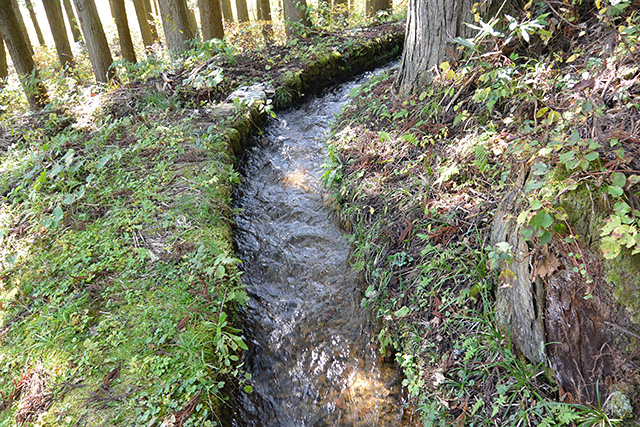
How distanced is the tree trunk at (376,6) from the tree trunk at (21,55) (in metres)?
8.81

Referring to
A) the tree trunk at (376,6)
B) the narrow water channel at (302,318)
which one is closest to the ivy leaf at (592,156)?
the narrow water channel at (302,318)

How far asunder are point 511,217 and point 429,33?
321 centimetres

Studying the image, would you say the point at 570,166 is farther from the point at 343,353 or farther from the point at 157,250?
the point at 157,250

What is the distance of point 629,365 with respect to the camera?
188 centimetres

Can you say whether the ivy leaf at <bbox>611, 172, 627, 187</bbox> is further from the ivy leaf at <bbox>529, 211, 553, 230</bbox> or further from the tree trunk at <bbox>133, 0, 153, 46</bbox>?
the tree trunk at <bbox>133, 0, 153, 46</bbox>

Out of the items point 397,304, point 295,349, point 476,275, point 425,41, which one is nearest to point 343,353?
point 295,349

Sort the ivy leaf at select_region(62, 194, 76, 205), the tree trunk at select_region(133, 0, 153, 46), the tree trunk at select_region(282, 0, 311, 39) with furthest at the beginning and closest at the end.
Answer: the tree trunk at select_region(133, 0, 153, 46) < the tree trunk at select_region(282, 0, 311, 39) < the ivy leaf at select_region(62, 194, 76, 205)

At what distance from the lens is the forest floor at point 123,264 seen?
8.54ft

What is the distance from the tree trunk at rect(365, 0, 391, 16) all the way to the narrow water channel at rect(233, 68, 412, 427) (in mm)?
7846

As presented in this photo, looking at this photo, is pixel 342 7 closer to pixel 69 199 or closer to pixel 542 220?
pixel 69 199

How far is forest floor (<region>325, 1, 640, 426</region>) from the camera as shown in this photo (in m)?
1.96

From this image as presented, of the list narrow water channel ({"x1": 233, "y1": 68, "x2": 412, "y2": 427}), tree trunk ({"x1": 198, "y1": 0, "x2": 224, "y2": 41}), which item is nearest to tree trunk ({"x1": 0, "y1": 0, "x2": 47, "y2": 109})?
tree trunk ({"x1": 198, "y1": 0, "x2": 224, "y2": 41})

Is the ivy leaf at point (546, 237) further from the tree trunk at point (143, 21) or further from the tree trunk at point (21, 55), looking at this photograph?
the tree trunk at point (143, 21)

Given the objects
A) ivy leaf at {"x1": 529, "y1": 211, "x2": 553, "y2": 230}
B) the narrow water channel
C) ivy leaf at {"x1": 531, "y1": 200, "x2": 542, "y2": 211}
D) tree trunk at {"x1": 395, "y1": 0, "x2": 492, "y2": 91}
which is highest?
tree trunk at {"x1": 395, "y1": 0, "x2": 492, "y2": 91}
